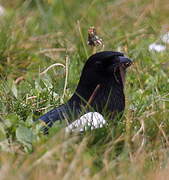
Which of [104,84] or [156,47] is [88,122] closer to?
[104,84]

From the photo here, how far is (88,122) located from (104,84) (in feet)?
2.13

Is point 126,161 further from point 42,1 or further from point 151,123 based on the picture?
point 42,1

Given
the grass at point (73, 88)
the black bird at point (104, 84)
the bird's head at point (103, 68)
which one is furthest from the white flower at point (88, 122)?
the bird's head at point (103, 68)

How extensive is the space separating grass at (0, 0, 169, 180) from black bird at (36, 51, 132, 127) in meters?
0.10

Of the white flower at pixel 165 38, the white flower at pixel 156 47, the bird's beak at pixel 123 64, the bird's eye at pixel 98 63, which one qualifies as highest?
the white flower at pixel 165 38

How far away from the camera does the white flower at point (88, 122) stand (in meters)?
4.00

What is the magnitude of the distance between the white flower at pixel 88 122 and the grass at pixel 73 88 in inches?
2.3

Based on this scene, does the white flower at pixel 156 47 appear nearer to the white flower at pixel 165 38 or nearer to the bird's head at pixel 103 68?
the white flower at pixel 165 38

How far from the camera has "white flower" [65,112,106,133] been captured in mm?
3996

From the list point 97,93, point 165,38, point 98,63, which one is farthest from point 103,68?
point 165,38

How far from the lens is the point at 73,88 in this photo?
5391mm

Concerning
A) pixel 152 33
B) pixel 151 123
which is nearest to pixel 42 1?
pixel 152 33

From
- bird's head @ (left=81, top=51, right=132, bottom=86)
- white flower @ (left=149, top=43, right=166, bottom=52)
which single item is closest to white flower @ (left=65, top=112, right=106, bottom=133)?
bird's head @ (left=81, top=51, right=132, bottom=86)

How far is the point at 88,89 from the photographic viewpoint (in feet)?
15.4
